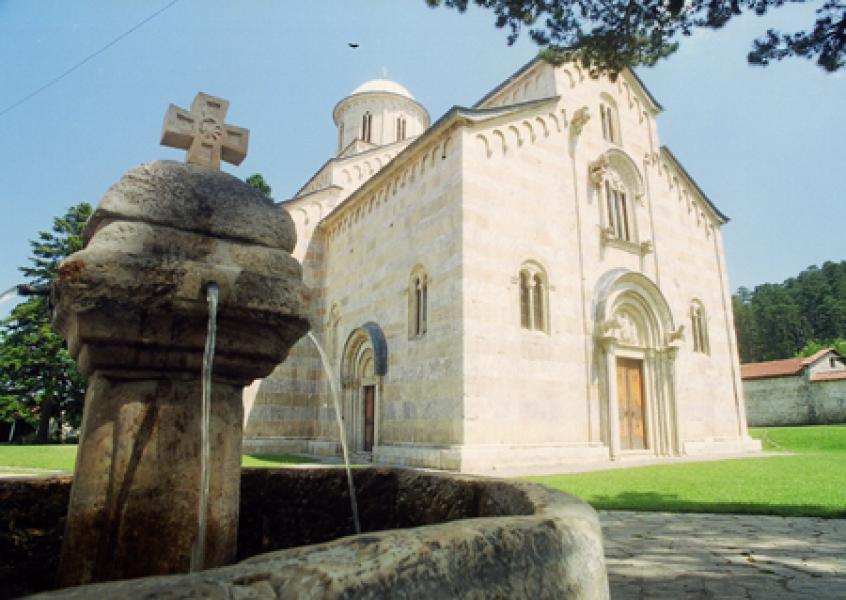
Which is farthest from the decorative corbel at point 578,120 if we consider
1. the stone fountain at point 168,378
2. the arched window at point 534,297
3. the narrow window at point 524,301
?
Answer: the stone fountain at point 168,378

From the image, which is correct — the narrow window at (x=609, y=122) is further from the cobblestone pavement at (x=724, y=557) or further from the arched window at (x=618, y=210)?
the cobblestone pavement at (x=724, y=557)

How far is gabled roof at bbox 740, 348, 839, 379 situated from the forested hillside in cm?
2549

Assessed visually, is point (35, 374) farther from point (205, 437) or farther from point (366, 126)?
point (205, 437)

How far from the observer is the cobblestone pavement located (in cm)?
312

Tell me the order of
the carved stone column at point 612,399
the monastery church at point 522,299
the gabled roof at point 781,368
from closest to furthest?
the monastery church at point 522,299 → the carved stone column at point 612,399 → the gabled roof at point 781,368

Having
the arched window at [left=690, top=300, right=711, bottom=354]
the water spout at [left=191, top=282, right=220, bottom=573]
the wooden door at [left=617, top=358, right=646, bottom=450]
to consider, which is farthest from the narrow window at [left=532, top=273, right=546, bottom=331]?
the water spout at [left=191, top=282, right=220, bottom=573]

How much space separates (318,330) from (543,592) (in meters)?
16.6

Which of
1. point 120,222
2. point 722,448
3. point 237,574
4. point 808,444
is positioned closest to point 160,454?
point 120,222

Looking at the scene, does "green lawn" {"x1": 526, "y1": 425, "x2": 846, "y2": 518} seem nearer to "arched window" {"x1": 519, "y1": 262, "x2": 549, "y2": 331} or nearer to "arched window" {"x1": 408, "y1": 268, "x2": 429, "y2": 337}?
"arched window" {"x1": 519, "y1": 262, "x2": 549, "y2": 331}

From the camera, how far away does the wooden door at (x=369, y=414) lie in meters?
14.4

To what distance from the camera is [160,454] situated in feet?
7.19

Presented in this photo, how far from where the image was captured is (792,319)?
52344 mm

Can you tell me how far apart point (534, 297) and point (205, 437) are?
1074 centimetres

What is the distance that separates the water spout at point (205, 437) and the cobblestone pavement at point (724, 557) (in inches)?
93.3
